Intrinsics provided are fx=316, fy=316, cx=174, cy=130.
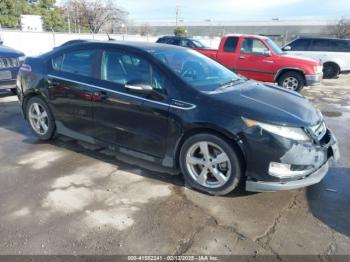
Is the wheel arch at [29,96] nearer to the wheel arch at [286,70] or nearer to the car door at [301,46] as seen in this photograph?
the wheel arch at [286,70]

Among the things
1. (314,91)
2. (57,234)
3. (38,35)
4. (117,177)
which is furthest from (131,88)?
(38,35)

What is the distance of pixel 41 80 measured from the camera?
4746mm

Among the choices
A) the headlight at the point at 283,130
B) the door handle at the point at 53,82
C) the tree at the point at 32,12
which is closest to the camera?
the headlight at the point at 283,130

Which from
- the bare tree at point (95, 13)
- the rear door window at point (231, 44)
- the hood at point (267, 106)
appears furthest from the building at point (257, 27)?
the hood at point (267, 106)

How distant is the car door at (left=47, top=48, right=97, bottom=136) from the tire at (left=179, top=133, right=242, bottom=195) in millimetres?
1527

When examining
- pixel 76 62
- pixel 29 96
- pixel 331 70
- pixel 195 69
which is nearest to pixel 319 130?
pixel 195 69

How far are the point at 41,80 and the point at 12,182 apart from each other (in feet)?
5.59

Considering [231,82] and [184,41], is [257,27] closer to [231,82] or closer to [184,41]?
[184,41]

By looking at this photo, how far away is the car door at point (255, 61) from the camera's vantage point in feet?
31.9

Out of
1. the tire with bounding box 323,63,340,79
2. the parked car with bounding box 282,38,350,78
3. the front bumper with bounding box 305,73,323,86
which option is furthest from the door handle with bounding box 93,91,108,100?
the tire with bounding box 323,63,340,79

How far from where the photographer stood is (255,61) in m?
9.84

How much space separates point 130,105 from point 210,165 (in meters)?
1.20

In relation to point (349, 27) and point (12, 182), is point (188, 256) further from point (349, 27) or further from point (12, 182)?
point (349, 27)

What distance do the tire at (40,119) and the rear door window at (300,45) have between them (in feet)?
41.2
